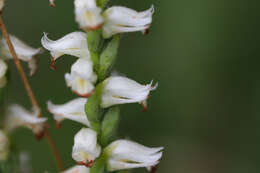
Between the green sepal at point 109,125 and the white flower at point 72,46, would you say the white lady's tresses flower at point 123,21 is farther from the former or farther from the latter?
the green sepal at point 109,125

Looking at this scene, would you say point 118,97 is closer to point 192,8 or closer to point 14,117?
point 14,117

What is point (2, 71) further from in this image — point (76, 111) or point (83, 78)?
point (83, 78)

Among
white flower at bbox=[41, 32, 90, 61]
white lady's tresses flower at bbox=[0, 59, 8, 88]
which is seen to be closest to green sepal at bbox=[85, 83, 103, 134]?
white flower at bbox=[41, 32, 90, 61]

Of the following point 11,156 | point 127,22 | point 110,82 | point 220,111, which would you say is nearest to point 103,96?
point 110,82

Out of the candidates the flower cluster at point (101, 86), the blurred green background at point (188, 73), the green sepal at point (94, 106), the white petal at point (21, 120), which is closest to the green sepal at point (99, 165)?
the flower cluster at point (101, 86)

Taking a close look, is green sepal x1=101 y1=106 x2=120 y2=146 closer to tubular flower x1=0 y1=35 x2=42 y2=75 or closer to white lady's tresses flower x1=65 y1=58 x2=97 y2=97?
white lady's tresses flower x1=65 y1=58 x2=97 y2=97
